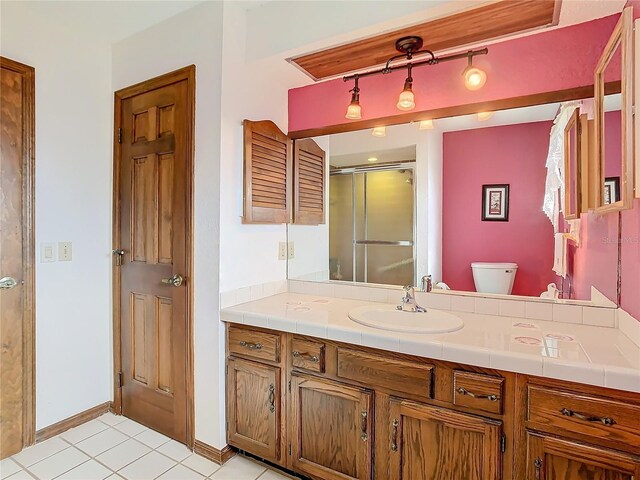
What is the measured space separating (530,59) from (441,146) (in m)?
0.54

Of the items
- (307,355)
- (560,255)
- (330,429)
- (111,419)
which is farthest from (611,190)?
(111,419)

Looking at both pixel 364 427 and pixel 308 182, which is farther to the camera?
pixel 308 182

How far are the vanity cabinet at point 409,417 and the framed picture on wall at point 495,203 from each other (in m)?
0.84

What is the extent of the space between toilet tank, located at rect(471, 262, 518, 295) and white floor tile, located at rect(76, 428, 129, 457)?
2183 mm

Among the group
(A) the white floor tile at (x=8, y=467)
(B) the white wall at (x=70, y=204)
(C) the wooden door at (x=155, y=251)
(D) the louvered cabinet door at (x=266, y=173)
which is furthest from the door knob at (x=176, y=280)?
(A) the white floor tile at (x=8, y=467)

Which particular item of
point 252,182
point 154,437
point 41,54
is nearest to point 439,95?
point 252,182

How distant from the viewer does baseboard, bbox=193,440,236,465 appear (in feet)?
6.20

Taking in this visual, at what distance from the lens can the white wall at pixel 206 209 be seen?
1883mm

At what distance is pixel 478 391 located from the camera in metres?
1.27

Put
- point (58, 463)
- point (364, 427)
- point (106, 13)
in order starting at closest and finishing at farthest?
point (364, 427)
point (58, 463)
point (106, 13)

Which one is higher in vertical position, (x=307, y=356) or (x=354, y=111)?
(x=354, y=111)

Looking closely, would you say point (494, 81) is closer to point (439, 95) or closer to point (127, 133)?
point (439, 95)

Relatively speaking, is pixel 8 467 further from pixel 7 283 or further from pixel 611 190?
pixel 611 190

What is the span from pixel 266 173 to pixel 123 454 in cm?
174
